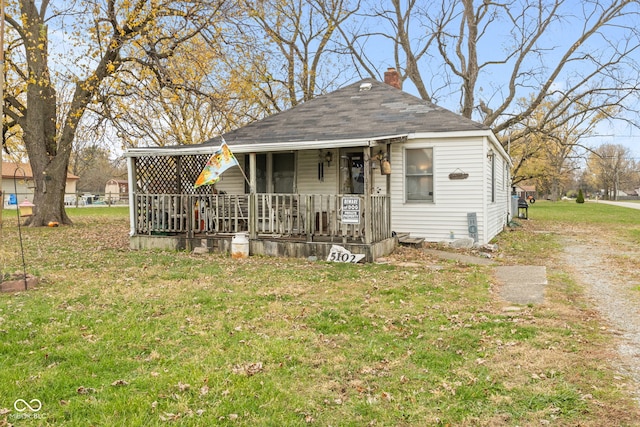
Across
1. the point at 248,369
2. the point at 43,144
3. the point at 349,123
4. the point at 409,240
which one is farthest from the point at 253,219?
the point at 43,144

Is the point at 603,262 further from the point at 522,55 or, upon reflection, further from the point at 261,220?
the point at 522,55

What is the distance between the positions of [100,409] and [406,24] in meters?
24.1

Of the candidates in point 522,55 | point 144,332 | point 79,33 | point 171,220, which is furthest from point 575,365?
point 522,55

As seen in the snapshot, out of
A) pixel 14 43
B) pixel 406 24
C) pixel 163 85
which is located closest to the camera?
pixel 163 85

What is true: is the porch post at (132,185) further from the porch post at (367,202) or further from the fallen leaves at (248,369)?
the fallen leaves at (248,369)

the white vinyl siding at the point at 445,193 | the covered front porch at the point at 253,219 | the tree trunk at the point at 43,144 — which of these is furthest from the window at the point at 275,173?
the tree trunk at the point at 43,144

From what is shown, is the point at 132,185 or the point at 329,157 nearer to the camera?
the point at 132,185

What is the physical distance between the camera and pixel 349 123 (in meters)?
11.8

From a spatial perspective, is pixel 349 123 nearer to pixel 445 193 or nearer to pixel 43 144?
pixel 445 193

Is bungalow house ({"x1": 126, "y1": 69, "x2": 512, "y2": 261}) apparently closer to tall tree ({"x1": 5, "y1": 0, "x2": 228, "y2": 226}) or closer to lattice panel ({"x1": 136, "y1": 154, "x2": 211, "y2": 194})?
lattice panel ({"x1": 136, "y1": 154, "x2": 211, "y2": 194})

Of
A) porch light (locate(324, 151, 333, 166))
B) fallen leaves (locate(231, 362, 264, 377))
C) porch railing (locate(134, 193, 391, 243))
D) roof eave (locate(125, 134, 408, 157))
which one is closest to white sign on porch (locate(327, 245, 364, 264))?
porch railing (locate(134, 193, 391, 243))

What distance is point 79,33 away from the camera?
13.1 meters

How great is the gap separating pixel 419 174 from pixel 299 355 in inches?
306

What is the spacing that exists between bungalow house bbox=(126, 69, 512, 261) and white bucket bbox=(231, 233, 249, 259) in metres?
0.26
